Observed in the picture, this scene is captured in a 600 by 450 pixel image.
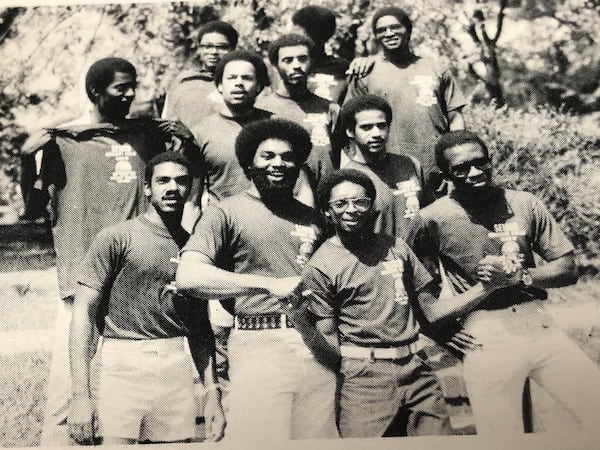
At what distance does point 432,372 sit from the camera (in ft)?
8.95

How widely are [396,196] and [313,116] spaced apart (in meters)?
0.47

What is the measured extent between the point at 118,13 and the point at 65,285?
1.27 m

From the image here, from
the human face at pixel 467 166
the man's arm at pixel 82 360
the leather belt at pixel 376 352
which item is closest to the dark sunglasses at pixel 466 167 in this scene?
the human face at pixel 467 166

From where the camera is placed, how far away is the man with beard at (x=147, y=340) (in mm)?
2770

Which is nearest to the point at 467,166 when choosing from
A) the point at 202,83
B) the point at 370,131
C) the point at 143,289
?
the point at 370,131

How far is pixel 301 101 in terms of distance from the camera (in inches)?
117

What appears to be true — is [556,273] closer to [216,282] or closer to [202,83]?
[216,282]

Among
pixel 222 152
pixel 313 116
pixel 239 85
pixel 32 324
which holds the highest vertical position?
pixel 239 85

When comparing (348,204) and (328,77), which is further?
(328,77)

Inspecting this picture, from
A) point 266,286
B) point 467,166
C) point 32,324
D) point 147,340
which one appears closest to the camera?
point 266,286

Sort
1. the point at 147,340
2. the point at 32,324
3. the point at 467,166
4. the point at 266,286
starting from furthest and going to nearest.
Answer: the point at 32,324 < the point at 467,166 < the point at 147,340 < the point at 266,286

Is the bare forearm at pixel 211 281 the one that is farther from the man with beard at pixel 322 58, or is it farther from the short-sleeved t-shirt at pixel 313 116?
the man with beard at pixel 322 58

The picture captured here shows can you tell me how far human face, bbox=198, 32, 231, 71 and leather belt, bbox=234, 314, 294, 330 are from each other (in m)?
1.13

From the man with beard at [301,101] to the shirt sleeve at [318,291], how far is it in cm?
39
